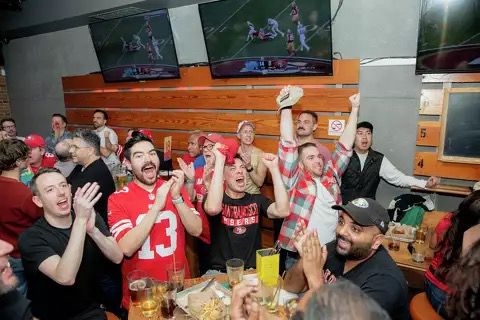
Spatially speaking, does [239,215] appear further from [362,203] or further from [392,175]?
[392,175]

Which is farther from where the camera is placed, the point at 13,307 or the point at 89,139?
the point at 89,139

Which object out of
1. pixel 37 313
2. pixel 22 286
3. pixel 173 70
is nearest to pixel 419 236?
pixel 37 313

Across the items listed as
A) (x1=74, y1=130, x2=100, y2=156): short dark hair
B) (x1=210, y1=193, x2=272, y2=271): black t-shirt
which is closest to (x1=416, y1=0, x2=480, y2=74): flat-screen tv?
(x1=210, y1=193, x2=272, y2=271): black t-shirt

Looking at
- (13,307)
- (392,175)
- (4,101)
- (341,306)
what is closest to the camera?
(341,306)

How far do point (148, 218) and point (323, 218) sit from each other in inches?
57.7

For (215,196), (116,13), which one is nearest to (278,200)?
(215,196)

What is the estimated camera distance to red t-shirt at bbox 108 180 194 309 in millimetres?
2337

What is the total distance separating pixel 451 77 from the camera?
3619 mm

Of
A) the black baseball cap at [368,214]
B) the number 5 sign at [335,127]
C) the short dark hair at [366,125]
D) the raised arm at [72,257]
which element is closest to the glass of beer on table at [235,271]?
the black baseball cap at [368,214]

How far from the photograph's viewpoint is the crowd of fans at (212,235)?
159cm

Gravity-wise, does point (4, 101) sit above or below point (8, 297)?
above

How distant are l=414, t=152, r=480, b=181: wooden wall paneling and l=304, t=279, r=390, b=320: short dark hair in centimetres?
335

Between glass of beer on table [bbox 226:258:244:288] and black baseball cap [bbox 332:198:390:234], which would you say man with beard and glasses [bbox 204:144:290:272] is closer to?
glass of beer on table [bbox 226:258:244:288]

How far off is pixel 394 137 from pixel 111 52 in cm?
491
